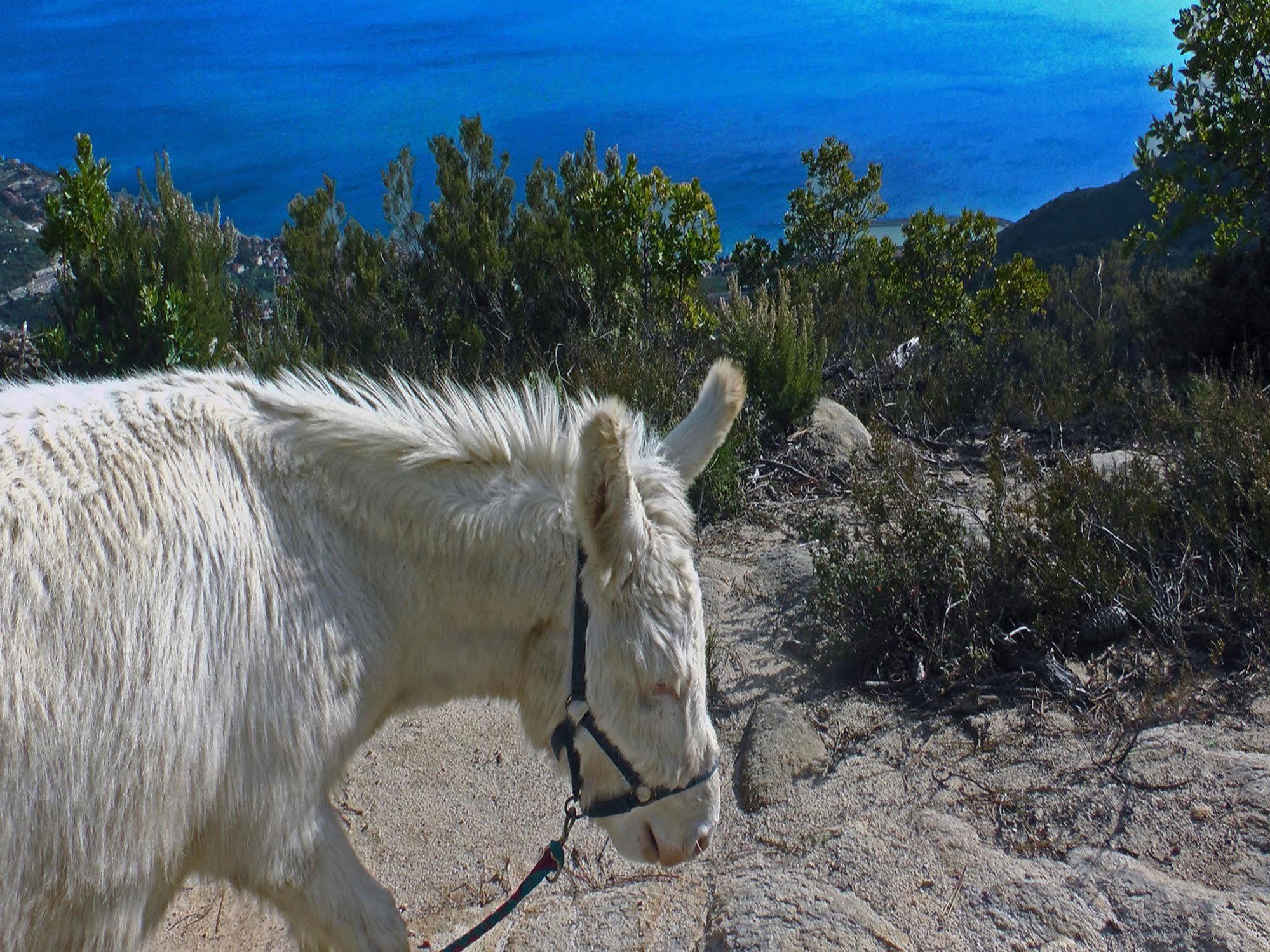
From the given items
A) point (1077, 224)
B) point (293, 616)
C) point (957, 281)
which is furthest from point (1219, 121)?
point (1077, 224)

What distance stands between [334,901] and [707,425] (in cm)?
137

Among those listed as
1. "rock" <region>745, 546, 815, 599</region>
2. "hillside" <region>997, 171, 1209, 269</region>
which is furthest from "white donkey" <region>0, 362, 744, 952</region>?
"hillside" <region>997, 171, 1209, 269</region>

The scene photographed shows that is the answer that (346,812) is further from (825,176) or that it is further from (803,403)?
(825,176)

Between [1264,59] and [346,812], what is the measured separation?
27.7 feet

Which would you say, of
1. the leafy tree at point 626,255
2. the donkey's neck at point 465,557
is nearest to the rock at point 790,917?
the donkey's neck at point 465,557

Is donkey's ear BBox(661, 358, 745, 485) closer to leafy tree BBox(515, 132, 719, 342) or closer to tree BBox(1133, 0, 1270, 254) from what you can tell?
leafy tree BBox(515, 132, 719, 342)

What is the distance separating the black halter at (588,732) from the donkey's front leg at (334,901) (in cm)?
50

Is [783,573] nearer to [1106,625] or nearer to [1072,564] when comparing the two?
[1072,564]

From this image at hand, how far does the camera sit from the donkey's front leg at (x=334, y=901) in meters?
1.94

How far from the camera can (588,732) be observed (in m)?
2.12

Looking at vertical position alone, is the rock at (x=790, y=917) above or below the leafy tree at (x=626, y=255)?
below

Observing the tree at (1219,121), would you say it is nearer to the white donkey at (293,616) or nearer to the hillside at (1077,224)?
the white donkey at (293,616)

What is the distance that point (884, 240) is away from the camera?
10.6 m

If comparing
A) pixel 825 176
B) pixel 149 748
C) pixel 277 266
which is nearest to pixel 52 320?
pixel 277 266
